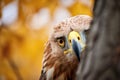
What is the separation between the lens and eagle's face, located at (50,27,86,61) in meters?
1.67

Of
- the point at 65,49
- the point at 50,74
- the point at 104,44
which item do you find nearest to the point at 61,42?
the point at 65,49

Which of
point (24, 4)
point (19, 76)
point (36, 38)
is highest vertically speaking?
point (24, 4)

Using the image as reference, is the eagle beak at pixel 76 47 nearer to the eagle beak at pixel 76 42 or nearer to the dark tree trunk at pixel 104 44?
the eagle beak at pixel 76 42

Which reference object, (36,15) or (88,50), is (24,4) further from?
(88,50)

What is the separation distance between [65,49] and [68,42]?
36mm

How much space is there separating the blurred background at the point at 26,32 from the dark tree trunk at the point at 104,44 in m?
2.16

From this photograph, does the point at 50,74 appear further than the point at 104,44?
Yes

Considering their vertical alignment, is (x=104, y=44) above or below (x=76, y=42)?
above

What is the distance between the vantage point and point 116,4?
31.0 inches

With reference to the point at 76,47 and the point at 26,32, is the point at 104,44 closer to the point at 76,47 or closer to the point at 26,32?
the point at 76,47

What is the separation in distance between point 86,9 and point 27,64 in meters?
0.53

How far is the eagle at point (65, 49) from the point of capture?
1.70 meters

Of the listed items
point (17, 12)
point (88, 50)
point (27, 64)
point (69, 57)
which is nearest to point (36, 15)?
point (17, 12)

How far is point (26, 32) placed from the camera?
307 centimetres
